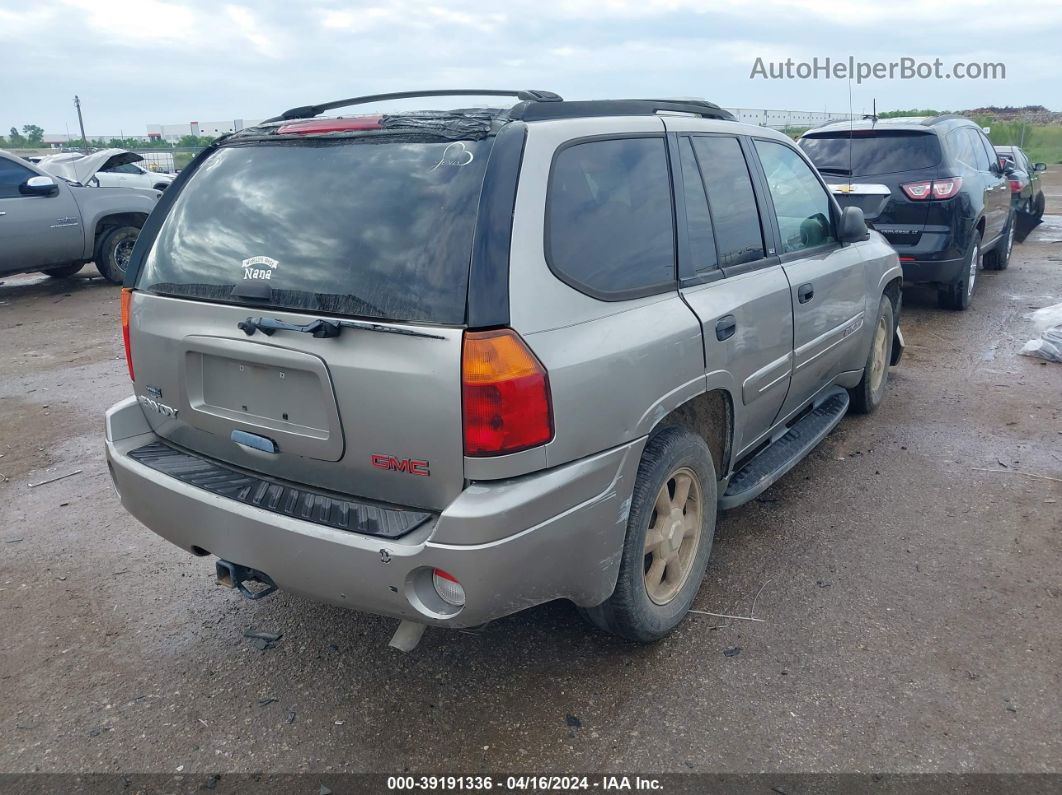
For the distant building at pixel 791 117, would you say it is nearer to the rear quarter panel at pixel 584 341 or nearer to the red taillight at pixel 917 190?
the red taillight at pixel 917 190

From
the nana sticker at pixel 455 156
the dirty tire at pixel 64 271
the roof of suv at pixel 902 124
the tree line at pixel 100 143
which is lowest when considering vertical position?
the dirty tire at pixel 64 271

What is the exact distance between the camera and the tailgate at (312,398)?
7.43ft

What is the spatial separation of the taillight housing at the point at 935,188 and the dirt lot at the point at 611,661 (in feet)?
12.6

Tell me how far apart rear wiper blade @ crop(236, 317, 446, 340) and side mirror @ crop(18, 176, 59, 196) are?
8481mm

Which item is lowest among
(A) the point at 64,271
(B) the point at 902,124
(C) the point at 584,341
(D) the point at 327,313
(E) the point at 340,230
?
(A) the point at 64,271

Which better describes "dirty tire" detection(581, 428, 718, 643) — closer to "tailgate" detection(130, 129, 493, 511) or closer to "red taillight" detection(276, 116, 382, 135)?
"tailgate" detection(130, 129, 493, 511)

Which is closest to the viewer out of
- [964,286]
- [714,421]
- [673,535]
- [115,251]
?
[673,535]

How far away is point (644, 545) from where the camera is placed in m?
2.80

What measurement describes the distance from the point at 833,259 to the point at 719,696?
248cm

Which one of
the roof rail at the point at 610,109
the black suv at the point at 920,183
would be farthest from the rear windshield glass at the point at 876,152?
the roof rail at the point at 610,109

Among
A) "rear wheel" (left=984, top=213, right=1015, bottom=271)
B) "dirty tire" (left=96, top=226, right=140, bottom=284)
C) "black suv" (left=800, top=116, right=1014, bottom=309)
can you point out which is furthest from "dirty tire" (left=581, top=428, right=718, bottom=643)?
"dirty tire" (left=96, top=226, right=140, bottom=284)

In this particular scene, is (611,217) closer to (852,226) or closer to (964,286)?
(852,226)

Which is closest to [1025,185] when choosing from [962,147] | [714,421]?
[962,147]

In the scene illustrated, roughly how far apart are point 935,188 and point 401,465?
695 cm
